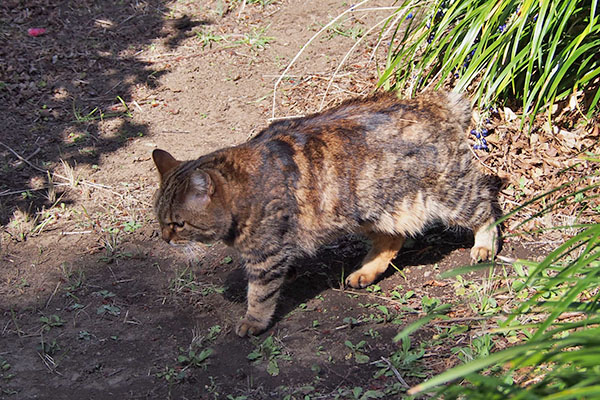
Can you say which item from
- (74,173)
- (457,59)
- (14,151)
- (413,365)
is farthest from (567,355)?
(14,151)

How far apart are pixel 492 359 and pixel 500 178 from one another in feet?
11.4

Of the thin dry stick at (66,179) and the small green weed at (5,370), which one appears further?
the thin dry stick at (66,179)

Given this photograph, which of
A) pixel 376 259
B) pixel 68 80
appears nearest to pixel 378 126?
pixel 376 259

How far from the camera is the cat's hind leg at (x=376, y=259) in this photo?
14.6 feet

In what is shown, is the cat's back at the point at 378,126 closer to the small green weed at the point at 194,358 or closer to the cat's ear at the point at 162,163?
the cat's ear at the point at 162,163

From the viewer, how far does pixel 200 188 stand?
3.88 m

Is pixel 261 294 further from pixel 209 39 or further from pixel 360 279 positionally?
pixel 209 39

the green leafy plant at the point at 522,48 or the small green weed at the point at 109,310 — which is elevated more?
the green leafy plant at the point at 522,48

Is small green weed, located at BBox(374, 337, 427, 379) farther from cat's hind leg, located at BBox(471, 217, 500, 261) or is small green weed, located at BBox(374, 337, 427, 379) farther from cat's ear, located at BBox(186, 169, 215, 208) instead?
cat's ear, located at BBox(186, 169, 215, 208)

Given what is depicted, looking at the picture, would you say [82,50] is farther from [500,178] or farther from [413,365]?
[413,365]

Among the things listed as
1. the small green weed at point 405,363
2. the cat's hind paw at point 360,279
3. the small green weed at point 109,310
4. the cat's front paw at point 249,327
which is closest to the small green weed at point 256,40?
the cat's hind paw at point 360,279

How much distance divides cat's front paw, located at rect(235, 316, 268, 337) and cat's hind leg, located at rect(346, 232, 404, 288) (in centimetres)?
74

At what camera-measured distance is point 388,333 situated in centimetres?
388

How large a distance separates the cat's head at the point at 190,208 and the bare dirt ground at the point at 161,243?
522 millimetres
